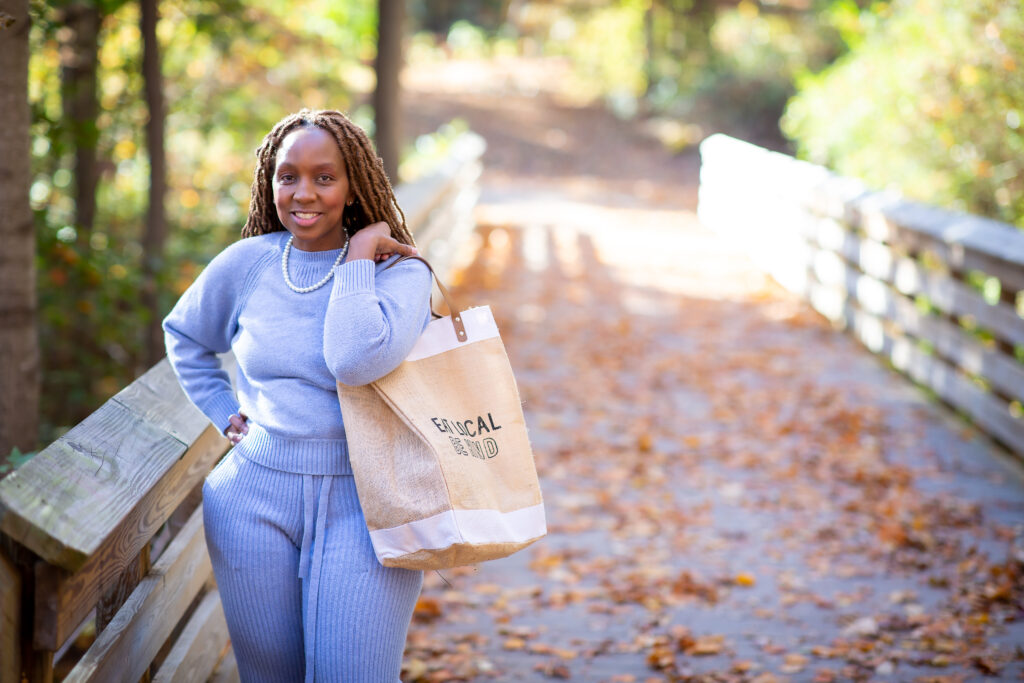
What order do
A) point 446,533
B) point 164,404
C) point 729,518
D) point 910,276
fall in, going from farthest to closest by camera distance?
1. point 910,276
2. point 729,518
3. point 164,404
4. point 446,533

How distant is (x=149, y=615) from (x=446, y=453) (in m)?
0.92

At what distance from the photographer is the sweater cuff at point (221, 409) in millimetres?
2600

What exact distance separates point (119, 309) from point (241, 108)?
10.0 feet

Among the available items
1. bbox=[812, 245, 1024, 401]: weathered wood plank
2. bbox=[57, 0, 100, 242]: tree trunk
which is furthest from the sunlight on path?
bbox=[57, 0, 100, 242]: tree trunk

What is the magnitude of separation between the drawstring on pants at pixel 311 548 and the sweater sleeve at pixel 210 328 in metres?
0.42

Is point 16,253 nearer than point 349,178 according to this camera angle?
No

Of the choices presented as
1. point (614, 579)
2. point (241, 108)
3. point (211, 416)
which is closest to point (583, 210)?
point (241, 108)

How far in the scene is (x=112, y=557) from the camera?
210cm

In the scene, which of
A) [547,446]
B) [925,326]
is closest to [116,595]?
[547,446]

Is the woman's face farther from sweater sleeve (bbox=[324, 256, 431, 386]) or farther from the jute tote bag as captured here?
the jute tote bag

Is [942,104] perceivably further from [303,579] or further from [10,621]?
[10,621]

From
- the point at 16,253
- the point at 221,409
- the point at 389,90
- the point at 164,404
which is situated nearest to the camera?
the point at 221,409

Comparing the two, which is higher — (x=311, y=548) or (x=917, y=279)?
(x=311, y=548)

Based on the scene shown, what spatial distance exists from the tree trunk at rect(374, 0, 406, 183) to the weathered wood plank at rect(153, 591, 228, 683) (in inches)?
282
